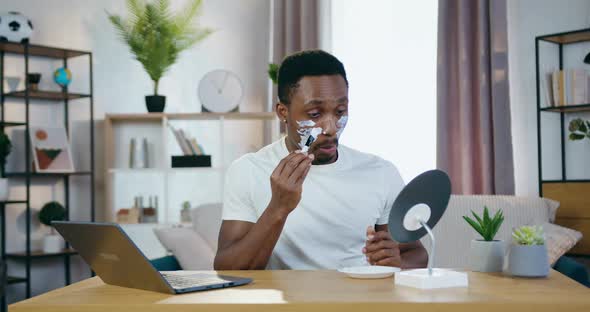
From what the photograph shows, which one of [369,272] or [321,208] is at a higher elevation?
[321,208]

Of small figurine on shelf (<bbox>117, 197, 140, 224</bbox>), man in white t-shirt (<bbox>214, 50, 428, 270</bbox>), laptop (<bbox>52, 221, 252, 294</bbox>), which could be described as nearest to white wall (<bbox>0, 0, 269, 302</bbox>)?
→ small figurine on shelf (<bbox>117, 197, 140, 224</bbox>)

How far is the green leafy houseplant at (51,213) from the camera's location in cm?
449

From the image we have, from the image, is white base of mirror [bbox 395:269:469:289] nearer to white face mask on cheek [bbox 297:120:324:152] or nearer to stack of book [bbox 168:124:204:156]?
white face mask on cheek [bbox 297:120:324:152]

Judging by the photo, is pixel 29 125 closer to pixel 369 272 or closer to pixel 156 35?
pixel 156 35

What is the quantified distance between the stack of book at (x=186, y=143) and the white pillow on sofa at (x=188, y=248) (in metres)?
1.65

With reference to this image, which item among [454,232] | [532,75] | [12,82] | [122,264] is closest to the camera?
[122,264]

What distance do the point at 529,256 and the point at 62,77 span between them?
3.91 m

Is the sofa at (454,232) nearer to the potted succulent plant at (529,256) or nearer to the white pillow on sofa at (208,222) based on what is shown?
the white pillow on sofa at (208,222)

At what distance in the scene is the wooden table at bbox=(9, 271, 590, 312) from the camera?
1.15m

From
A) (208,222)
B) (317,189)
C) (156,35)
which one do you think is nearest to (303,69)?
(317,189)

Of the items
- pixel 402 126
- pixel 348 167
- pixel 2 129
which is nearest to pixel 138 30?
pixel 2 129

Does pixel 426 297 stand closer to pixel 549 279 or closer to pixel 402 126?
pixel 549 279

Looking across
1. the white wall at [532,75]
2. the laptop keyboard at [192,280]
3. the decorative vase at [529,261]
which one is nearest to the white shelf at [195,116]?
the white wall at [532,75]

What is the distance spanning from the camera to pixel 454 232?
3.21 meters
